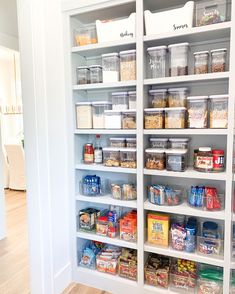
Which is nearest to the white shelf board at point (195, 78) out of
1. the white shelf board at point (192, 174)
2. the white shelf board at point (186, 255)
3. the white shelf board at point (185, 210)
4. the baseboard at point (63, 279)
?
the white shelf board at point (192, 174)

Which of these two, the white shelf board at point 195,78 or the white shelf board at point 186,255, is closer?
the white shelf board at point 195,78

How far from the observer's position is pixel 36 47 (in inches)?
62.8

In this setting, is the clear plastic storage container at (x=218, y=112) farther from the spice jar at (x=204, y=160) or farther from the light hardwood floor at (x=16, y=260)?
the light hardwood floor at (x=16, y=260)

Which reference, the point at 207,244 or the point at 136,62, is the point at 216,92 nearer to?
the point at 136,62

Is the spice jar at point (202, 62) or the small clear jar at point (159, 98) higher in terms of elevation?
the spice jar at point (202, 62)

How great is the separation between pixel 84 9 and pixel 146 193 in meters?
1.42

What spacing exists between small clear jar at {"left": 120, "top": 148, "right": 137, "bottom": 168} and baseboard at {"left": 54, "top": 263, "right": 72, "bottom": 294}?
0.96 meters

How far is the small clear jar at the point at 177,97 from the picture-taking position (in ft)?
5.42

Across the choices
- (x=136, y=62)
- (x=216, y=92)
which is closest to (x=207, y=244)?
(x=216, y=92)

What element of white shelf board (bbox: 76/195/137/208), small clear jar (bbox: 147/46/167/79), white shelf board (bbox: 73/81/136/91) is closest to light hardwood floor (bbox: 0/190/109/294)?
white shelf board (bbox: 76/195/137/208)

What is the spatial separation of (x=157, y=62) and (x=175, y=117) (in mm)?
413

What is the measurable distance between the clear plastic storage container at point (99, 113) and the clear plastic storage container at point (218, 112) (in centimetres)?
76

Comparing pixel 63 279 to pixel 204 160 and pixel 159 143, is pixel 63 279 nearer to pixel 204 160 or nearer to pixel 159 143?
pixel 159 143

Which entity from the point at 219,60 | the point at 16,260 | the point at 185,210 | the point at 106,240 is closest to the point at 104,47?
the point at 219,60
